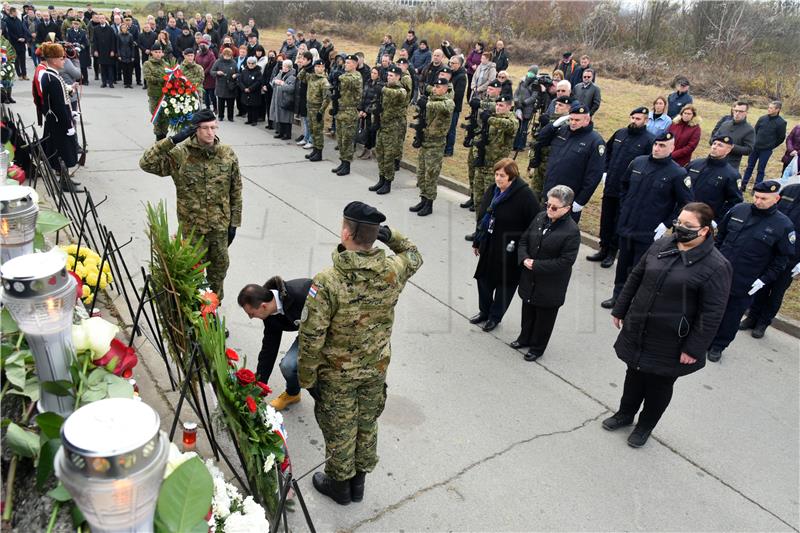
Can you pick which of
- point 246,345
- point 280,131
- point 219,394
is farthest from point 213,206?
point 280,131

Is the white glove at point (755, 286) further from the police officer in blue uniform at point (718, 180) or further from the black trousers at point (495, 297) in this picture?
the black trousers at point (495, 297)

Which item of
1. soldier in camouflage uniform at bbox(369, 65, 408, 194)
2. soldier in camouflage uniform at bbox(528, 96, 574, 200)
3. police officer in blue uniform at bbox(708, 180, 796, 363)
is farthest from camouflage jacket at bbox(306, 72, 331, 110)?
police officer in blue uniform at bbox(708, 180, 796, 363)

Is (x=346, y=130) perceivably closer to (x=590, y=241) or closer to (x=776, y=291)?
(x=590, y=241)

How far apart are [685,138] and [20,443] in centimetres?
895

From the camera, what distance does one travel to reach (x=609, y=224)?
771cm

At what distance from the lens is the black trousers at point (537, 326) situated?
5355mm

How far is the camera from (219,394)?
2721 millimetres

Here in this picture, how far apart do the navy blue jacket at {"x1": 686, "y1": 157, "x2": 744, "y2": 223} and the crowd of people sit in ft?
0.05

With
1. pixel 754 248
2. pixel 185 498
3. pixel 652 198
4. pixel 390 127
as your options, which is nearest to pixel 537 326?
pixel 652 198

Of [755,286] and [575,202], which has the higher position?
[575,202]

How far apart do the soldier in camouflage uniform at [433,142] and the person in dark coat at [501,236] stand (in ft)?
9.95

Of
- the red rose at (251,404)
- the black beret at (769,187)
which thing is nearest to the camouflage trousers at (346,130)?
the black beret at (769,187)

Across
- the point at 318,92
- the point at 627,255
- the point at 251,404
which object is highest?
the point at 318,92

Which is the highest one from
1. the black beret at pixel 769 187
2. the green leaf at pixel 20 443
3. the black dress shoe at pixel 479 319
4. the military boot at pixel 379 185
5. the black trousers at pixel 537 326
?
the black beret at pixel 769 187
